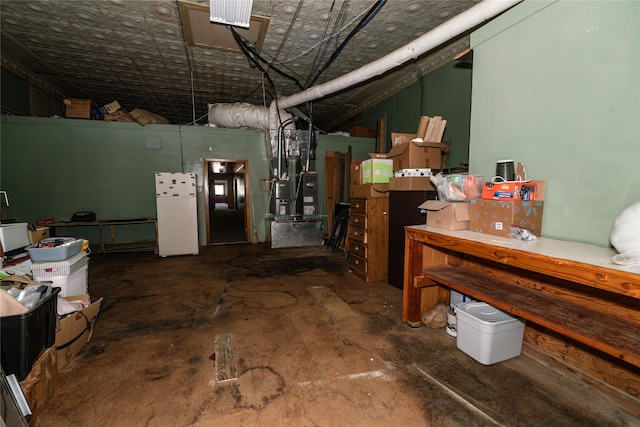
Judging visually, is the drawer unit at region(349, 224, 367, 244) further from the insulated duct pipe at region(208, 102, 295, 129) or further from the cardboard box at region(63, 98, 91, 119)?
the cardboard box at region(63, 98, 91, 119)

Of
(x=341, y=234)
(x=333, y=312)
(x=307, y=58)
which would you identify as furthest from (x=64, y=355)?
(x=307, y=58)

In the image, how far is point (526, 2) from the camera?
6.28 feet

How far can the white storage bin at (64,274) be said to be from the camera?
2135 mm

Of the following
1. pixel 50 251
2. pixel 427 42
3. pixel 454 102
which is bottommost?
pixel 50 251

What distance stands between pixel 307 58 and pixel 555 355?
454 cm

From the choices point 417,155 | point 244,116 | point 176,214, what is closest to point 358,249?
point 417,155

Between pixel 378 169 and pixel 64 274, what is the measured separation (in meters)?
3.28

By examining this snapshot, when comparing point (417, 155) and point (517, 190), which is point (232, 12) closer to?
point (417, 155)

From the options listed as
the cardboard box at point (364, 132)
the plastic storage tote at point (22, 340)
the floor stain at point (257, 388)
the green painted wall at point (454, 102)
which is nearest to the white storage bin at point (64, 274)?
the plastic storage tote at point (22, 340)

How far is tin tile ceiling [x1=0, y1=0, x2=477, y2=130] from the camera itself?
10.1 feet

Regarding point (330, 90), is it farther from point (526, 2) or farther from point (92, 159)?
point (92, 159)

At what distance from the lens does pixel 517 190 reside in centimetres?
176

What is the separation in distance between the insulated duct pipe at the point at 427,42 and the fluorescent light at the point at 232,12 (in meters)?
1.50

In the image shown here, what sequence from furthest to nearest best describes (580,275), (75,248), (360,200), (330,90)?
(330,90) → (360,200) → (75,248) → (580,275)
